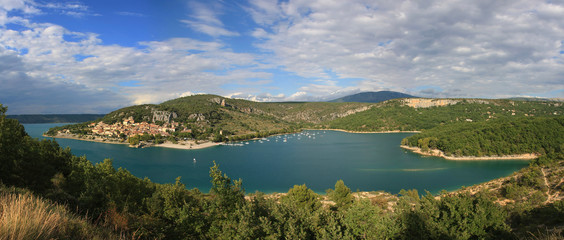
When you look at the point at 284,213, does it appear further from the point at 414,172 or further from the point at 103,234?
the point at 414,172

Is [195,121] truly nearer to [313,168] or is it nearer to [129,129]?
[129,129]

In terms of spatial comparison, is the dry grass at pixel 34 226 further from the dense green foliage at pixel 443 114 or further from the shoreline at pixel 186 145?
the dense green foliage at pixel 443 114

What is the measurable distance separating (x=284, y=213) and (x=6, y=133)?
34.1ft

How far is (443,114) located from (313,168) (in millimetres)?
79213

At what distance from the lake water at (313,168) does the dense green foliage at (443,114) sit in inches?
1606

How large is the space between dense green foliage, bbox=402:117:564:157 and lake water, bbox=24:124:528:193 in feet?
10.8

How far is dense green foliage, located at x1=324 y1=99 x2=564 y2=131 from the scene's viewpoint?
84875 mm

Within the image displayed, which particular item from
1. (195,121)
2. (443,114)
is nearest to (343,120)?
(443,114)

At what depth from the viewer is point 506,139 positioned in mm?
44531

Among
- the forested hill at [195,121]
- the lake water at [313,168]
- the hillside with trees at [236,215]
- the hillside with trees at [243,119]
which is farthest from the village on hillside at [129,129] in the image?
the hillside with trees at [236,215]

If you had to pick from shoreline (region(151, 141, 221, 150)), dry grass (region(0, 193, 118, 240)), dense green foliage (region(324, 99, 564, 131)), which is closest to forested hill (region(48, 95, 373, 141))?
shoreline (region(151, 141, 221, 150))

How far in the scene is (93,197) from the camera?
25.9 feet

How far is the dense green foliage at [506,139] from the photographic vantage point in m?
42.2

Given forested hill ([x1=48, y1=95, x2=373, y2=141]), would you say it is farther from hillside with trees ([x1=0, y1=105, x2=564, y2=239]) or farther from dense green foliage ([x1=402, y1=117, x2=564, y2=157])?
hillside with trees ([x1=0, y1=105, x2=564, y2=239])
